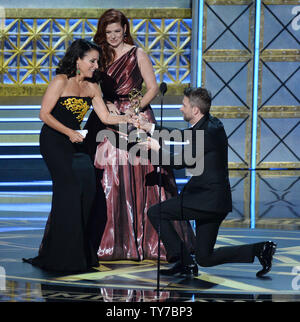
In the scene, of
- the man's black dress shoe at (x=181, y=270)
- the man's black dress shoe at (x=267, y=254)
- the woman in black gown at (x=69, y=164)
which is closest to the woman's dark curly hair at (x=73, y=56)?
the woman in black gown at (x=69, y=164)

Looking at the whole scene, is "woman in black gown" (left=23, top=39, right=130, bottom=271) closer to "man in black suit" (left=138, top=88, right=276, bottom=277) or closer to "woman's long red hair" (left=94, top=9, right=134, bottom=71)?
"woman's long red hair" (left=94, top=9, right=134, bottom=71)

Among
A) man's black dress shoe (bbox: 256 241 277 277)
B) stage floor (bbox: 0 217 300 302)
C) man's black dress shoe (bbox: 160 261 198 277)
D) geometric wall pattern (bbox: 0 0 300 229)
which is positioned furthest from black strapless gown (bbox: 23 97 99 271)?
geometric wall pattern (bbox: 0 0 300 229)

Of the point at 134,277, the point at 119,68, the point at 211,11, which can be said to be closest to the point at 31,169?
the point at 211,11

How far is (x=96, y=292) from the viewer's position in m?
3.53

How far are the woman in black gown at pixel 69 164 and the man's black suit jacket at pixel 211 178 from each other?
2.44 feet

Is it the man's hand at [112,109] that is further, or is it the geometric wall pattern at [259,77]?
the geometric wall pattern at [259,77]

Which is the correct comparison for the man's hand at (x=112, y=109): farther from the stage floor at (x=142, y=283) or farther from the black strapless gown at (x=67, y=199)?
the stage floor at (x=142, y=283)

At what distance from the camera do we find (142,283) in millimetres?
3783

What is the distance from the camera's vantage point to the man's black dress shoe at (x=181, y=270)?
397 cm

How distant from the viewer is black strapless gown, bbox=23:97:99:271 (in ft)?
13.4

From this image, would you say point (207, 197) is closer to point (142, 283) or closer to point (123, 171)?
point (142, 283)

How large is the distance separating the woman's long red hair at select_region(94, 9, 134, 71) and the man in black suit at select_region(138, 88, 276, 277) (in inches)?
38.5

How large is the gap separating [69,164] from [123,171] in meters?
0.56

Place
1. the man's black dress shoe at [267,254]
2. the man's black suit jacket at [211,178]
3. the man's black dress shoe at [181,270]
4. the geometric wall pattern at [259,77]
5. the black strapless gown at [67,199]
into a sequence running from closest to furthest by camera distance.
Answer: the man's black suit jacket at [211,178], the man's black dress shoe at [267,254], the man's black dress shoe at [181,270], the black strapless gown at [67,199], the geometric wall pattern at [259,77]
